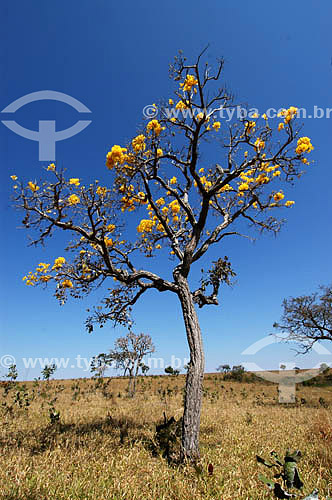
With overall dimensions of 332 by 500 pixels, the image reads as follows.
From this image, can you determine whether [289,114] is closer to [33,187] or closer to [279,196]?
[279,196]

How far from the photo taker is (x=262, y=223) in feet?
29.7

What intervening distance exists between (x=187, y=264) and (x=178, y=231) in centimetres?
174

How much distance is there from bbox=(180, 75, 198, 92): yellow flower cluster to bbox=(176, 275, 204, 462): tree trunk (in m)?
4.95

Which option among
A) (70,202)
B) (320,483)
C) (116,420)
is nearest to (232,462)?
(320,483)

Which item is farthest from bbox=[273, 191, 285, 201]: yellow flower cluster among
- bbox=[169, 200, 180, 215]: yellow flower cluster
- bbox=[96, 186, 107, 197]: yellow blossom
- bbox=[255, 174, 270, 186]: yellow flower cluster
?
bbox=[96, 186, 107, 197]: yellow blossom

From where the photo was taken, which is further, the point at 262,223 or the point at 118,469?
the point at 262,223

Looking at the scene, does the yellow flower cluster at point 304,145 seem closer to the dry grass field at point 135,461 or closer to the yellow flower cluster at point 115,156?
the yellow flower cluster at point 115,156

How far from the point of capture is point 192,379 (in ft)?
21.4

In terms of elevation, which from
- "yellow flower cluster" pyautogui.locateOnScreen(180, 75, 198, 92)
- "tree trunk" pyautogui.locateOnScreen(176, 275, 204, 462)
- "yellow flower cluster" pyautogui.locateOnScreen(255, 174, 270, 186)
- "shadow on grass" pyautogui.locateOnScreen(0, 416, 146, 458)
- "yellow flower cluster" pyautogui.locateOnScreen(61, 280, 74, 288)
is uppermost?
"yellow flower cluster" pyautogui.locateOnScreen(180, 75, 198, 92)

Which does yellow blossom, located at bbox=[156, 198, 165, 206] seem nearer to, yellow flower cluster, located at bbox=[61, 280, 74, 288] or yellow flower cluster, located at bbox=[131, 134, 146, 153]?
yellow flower cluster, located at bbox=[131, 134, 146, 153]

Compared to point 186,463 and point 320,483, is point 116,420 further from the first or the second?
point 320,483

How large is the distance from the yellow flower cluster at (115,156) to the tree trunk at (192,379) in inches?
139

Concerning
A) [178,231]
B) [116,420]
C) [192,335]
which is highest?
[178,231]

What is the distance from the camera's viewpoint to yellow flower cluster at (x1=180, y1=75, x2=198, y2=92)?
727 cm
